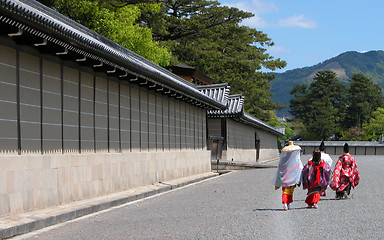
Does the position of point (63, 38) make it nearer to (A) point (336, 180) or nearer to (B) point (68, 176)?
(B) point (68, 176)

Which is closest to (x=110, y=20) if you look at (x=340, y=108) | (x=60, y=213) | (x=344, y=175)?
(x=344, y=175)

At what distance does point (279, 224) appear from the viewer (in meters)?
8.69

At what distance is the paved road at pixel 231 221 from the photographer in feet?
25.5

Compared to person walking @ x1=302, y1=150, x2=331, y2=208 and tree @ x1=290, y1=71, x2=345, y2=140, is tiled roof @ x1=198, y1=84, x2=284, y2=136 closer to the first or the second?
person walking @ x1=302, y1=150, x2=331, y2=208

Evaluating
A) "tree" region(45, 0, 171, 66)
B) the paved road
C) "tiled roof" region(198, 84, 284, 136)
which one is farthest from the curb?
the paved road

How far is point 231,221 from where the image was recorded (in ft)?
30.1

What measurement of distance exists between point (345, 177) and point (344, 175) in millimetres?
126

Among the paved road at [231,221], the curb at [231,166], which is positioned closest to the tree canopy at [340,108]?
the curb at [231,166]

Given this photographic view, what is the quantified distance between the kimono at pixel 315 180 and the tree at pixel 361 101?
4010 inches

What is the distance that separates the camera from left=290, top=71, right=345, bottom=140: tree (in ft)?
351

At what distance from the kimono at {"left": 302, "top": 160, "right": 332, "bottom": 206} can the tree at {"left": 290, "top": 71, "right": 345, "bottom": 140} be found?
97.3 metres

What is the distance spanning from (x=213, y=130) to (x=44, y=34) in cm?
2755

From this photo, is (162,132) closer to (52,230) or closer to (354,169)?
(354,169)

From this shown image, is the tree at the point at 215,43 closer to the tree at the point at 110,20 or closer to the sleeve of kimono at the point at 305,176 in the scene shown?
the tree at the point at 110,20
